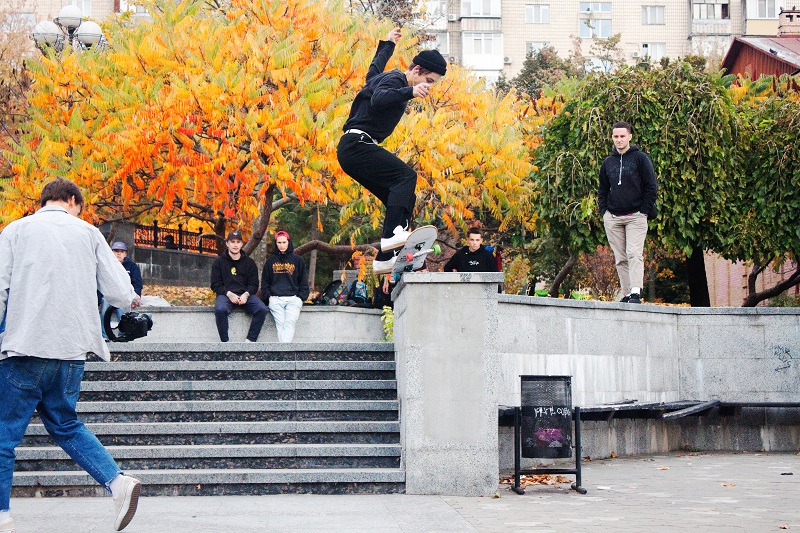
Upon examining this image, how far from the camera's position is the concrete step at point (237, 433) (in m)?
9.63

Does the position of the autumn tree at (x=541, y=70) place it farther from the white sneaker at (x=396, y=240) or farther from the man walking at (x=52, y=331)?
the man walking at (x=52, y=331)

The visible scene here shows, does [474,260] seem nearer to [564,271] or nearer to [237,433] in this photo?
[237,433]

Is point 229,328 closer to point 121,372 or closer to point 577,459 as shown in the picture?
point 121,372

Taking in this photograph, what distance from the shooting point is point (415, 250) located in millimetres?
9695

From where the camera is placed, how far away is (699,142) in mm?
18594

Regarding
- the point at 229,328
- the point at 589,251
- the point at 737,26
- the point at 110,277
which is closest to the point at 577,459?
the point at 110,277

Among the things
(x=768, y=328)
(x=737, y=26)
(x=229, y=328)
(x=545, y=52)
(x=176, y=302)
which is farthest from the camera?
(x=737, y=26)

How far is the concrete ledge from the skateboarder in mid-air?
7.01 metres

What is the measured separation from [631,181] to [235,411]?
552 cm

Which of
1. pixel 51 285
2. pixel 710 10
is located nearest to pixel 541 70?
pixel 710 10

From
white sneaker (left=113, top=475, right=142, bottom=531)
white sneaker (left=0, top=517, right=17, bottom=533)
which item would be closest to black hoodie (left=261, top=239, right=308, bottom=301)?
white sneaker (left=113, top=475, right=142, bottom=531)

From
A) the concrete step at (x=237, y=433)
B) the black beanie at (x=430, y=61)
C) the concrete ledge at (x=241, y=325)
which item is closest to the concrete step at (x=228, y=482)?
the concrete step at (x=237, y=433)

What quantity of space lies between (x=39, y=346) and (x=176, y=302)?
19.4m

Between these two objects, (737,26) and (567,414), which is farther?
(737,26)
